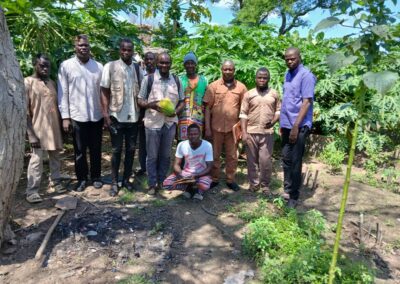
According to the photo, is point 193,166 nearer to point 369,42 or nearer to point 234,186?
point 234,186

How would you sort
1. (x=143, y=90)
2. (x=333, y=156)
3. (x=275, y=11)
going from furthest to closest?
1. (x=275, y=11)
2. (x=333, y=156)
3. (x=143, y=90)

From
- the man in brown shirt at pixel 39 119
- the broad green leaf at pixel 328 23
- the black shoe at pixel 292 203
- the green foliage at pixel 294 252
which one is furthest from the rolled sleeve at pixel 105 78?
the broad green leaf at pixel 328 23

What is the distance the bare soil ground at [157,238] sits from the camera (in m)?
2.90

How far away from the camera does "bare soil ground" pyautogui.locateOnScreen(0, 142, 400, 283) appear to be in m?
2.90

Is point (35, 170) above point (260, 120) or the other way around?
the other way around

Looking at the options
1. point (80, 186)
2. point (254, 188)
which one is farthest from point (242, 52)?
point (80, 186)

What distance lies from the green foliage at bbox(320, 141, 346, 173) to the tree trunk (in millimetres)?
4542

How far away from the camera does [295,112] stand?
3.89 metres

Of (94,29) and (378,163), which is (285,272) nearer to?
(378,163)

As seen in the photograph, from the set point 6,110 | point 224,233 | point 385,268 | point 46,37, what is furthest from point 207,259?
point 46,37

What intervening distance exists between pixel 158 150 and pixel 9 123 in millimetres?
1867

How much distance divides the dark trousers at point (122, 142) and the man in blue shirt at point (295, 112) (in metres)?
1.86

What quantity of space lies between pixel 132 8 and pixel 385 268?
17.0ft

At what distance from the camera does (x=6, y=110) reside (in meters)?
2.79
